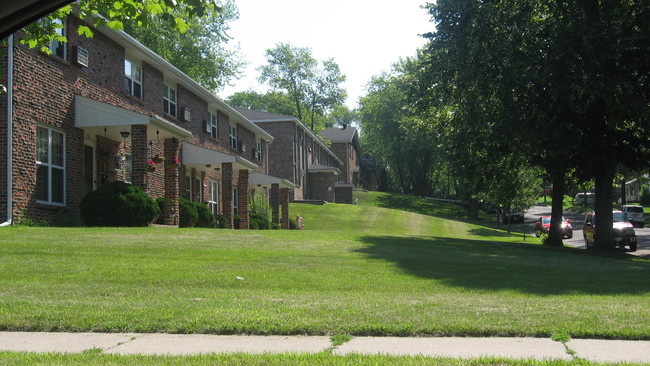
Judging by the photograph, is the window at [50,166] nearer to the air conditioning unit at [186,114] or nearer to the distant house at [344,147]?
the air conditioning unit at [186,114]

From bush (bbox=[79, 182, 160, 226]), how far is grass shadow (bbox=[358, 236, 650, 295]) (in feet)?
22.9

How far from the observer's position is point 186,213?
77.7 ft

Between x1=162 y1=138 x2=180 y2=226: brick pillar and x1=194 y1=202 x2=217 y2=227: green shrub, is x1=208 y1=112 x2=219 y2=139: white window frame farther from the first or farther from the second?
x1=162 y1=138 x2=180 y2=226: brick pillar

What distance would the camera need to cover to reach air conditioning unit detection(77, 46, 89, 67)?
19234 mm

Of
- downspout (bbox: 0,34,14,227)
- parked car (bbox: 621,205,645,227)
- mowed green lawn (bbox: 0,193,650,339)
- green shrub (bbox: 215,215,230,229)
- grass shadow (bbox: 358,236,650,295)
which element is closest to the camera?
mowed green lawn (bbox: 0,193,650,339)

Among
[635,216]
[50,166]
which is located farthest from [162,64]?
[635,216]

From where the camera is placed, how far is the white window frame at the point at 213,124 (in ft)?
106

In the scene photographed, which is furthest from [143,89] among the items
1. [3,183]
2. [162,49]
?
[162,49]

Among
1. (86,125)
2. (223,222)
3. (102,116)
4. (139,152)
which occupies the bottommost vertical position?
(223,222)

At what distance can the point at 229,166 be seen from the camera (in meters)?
27.7

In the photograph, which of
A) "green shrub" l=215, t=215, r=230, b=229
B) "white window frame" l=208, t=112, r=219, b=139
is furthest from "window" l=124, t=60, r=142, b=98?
"white window frame" l=208, t=112, r=219, b=139

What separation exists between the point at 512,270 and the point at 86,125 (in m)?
13.0

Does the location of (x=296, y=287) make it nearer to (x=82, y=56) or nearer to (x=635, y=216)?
(x=82, y=56)

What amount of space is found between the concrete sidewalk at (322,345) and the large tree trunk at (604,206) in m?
19.0
